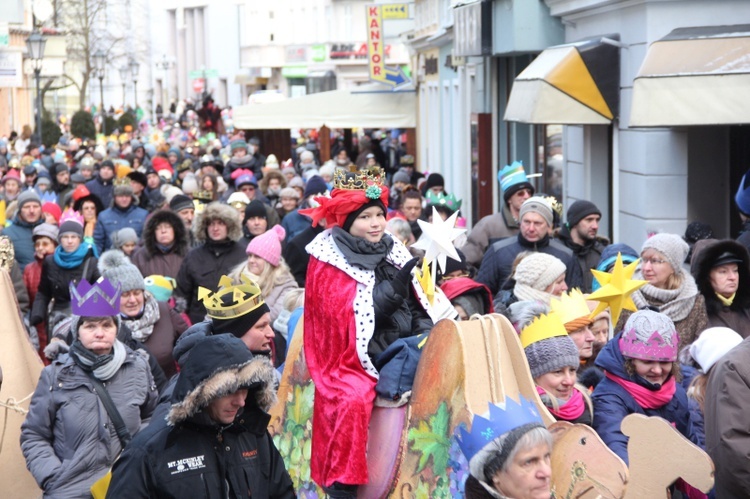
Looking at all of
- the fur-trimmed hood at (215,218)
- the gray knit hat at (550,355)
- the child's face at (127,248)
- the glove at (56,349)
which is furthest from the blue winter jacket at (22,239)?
the gray knit hat at (550,355)

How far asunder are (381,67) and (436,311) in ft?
80.8

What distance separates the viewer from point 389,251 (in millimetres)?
6379

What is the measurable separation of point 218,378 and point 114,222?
401 inches

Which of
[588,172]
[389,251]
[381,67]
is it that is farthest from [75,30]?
[389,251]

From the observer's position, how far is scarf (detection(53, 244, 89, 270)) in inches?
448

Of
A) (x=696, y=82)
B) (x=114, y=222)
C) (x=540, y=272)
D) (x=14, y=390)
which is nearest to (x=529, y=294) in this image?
(x=540, y=272)

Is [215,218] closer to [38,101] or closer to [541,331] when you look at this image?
[541,331]

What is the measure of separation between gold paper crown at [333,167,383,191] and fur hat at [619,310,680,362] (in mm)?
1243

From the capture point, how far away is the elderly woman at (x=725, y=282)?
25.3ft

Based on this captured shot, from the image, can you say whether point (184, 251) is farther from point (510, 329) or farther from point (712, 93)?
point (510, 329)

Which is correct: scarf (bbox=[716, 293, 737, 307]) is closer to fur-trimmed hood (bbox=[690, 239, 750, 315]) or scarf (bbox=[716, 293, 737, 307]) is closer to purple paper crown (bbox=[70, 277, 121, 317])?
fur-trimmed hood (bbox=[690, 239, 750, 315])

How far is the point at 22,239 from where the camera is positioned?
13352 mm

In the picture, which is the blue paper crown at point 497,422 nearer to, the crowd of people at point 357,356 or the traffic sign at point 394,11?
the crowd of people at point 357,356

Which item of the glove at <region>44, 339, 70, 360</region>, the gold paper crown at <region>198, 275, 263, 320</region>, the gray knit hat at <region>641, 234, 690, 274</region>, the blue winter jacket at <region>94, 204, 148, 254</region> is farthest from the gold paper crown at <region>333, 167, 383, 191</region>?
the blue winter jacket at <region>94, 204, 148, 254</region>
